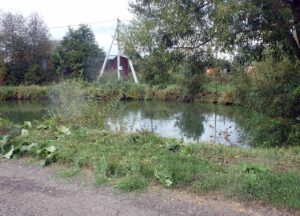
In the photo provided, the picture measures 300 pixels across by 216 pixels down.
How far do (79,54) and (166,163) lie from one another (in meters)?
29.9

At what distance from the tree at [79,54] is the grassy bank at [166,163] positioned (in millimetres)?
26965

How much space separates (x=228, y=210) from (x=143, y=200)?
849 mm

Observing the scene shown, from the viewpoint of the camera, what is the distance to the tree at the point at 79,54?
1299 inches

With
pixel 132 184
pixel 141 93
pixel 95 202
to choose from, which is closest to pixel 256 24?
pixel 132 184

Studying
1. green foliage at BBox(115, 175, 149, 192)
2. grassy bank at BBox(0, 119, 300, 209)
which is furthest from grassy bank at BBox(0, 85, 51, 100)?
green foliage at BBox(115, 175, 149, 192)

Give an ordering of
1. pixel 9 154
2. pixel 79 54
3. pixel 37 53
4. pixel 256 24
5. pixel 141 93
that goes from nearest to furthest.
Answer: pixel 9 154 < pixel 256 24 < pixel 141 93 < pixel 79 54 < pixel 37 53

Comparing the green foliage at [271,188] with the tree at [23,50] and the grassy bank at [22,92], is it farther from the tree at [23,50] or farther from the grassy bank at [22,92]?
the tree at [23,50]

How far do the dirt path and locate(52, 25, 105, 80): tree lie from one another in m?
28.6

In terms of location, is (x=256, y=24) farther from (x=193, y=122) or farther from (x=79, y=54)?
(x=79, y=54)

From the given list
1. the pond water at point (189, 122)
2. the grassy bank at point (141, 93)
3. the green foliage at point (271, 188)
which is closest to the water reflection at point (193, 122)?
the pond water at point (189, 122)

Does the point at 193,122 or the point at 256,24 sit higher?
the point at 256,24

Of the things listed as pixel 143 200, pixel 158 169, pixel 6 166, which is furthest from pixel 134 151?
pixel 6 166

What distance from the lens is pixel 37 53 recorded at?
34344mm

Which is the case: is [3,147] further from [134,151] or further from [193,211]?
[193,211]
